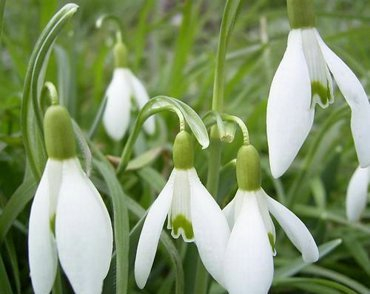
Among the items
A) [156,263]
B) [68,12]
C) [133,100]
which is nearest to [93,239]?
[68,12]

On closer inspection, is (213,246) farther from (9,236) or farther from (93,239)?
(9,236)

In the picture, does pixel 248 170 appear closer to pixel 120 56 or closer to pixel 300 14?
pixel 300 14

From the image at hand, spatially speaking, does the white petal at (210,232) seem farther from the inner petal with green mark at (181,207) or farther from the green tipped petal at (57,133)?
the green tipped petal at (57,133)

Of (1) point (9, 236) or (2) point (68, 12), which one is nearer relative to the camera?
(2) point (68, 12)

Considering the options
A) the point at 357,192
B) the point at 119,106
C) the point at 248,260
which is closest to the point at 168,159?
the point at 119,106

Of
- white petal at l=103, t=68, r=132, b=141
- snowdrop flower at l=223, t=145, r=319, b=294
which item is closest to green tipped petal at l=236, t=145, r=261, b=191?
snowdrop flower at l=223, t=145, r=319, b=294

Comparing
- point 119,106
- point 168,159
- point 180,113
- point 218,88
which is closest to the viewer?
point 180,113

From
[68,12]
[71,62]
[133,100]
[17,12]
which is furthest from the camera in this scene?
[17,12]
